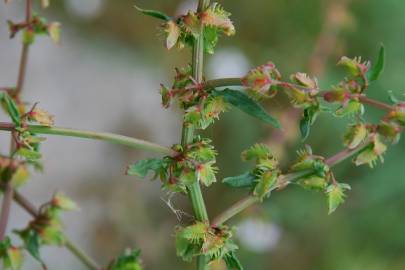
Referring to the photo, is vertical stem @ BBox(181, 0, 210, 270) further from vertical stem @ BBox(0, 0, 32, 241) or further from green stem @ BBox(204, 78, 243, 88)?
vertical stem @ BBox(0, 0, 32, 241)

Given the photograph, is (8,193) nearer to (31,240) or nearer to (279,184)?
(31,240)

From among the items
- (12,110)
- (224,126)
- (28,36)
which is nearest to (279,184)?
(12,110)

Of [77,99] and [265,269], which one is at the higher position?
[77,99]

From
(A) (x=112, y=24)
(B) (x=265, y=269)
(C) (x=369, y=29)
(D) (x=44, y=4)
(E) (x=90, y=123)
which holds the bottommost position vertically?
(B) (x=265, y=269)

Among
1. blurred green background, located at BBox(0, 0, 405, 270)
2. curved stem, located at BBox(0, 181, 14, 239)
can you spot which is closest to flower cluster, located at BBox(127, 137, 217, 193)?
curved stem, located at BBox(0, 181, 14, 239)

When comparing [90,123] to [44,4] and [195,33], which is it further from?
[195,33]

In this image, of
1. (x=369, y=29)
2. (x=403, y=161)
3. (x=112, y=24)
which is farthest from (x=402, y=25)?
(x=112, y=24)
